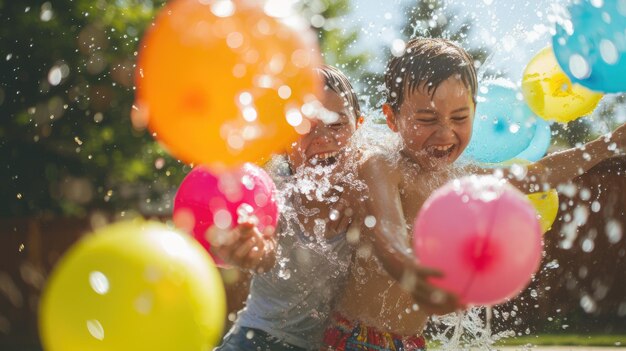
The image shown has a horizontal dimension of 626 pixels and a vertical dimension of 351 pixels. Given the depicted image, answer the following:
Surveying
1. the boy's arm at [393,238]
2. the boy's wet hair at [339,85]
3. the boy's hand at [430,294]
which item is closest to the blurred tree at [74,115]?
the boy's wet hair at [339,85]

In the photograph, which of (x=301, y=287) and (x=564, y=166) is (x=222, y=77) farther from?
(x=564, y=166)

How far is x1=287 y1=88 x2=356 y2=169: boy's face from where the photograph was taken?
128 inches

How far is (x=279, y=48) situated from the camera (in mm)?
2982

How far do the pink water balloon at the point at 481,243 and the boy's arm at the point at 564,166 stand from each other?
4.06ft

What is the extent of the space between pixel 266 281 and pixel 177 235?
0.99 m

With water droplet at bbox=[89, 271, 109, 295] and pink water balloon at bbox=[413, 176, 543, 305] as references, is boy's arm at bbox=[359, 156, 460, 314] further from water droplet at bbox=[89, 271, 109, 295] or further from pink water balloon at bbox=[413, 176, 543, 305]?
water droplet at bbox=[89, 271, 109, 295]

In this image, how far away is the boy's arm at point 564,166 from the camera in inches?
132

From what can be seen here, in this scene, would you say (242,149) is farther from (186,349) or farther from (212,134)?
(186,349)

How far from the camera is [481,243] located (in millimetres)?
2096

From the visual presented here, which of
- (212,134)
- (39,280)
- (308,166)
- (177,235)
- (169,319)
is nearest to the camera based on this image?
(169,319)

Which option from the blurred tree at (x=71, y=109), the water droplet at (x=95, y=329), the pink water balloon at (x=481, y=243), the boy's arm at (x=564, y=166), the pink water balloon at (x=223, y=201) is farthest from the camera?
the blurred tree at (x=71, y=109)

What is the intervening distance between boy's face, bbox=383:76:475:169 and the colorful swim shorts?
66 centimetres

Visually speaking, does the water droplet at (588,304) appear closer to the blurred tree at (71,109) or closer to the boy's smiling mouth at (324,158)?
the blurred tree at (71,109)

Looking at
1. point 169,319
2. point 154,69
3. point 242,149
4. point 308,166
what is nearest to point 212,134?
point 242,149
